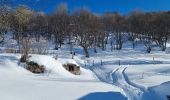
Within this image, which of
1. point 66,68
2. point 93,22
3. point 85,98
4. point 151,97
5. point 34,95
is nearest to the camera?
point 34,95

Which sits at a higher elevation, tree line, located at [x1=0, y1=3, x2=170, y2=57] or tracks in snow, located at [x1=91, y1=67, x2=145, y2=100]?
tree line, located at [x1=0, y1=3, x2=170, y2=57]

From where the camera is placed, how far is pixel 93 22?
89250 mm

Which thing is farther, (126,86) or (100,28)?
(100,28)

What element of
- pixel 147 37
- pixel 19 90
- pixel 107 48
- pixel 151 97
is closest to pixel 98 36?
pixel 107 48

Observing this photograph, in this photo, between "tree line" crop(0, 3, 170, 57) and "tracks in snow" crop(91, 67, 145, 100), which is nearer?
"tracks in snow" crop(91, 67, 145, 100)

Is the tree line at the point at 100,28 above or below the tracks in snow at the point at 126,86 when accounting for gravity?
above

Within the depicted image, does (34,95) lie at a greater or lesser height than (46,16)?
lesser

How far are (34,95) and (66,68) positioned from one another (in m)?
17.8

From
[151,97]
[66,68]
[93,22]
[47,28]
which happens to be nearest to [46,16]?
[47,28]

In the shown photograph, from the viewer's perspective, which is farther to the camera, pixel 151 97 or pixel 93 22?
pixel 93 22

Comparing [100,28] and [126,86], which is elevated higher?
[100,28]

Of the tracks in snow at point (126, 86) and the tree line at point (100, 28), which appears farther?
the tree line at point (100, 28)

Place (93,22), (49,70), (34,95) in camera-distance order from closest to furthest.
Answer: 1. (34,95)
2. (49,70)
3. (93,22)

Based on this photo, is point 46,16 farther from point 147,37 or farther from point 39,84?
point 39,84
